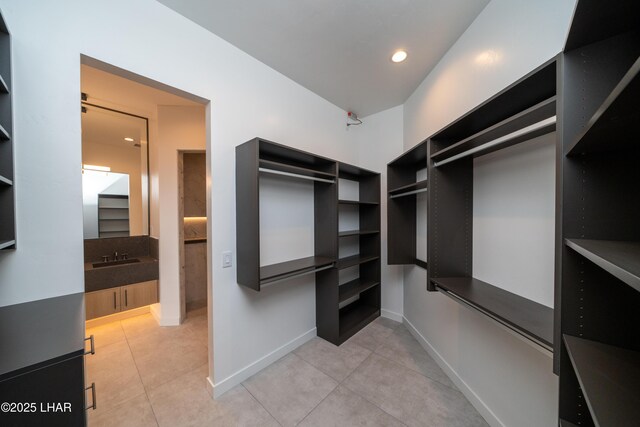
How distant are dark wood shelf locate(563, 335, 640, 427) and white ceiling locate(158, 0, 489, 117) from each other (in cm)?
214

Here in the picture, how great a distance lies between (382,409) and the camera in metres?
1.65

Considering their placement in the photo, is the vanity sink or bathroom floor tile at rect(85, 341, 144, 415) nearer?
bathroom floor tile at rect(85, 341, 144, 415)

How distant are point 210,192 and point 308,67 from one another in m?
1.65

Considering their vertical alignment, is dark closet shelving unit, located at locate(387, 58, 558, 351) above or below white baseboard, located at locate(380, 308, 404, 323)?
above

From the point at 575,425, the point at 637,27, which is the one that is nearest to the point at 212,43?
the point at 637,27

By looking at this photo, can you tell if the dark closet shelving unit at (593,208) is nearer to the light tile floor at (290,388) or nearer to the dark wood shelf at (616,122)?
the dark wood shelf at (616,122)

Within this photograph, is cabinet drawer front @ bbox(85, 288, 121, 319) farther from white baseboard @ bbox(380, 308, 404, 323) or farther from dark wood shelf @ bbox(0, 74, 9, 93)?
white baseboard @ bbox(380, 308, 404, 323)

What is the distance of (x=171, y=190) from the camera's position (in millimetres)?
2924

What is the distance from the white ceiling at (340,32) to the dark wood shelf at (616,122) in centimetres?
153

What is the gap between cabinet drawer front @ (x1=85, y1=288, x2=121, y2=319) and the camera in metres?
2.78

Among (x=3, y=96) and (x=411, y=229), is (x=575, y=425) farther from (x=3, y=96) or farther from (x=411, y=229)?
(x=3, y=96)

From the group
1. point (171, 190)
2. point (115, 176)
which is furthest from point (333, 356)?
point (115, 176)

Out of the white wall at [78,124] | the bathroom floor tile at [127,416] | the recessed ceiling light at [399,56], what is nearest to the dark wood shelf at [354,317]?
the white wall at [78,124]

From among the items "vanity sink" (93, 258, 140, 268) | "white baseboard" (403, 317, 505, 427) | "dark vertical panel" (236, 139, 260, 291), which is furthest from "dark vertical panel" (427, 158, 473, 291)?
"vanity sink" (93, 258, 140, 268)
